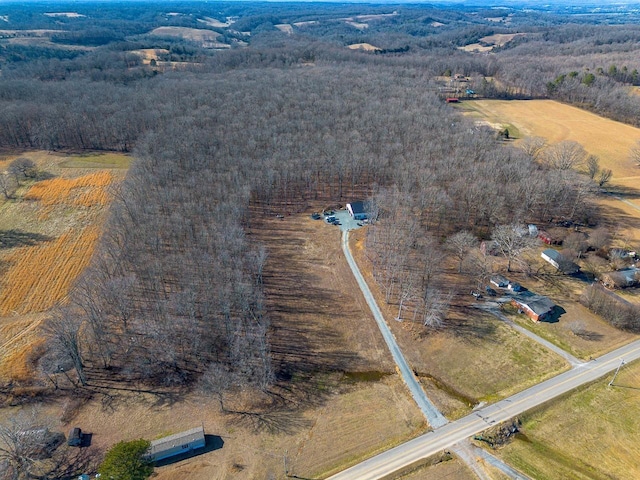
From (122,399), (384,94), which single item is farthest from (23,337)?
(384,94)

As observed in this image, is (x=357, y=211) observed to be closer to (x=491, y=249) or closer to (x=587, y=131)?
(x=491, y=249)

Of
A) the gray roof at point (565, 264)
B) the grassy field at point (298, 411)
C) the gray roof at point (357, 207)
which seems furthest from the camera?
the gray roof at point (357, 207)

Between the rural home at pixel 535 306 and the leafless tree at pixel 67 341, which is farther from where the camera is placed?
the rural home at pixel 535 306

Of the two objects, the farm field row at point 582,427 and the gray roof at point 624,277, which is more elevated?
the gray roof at point 624,277

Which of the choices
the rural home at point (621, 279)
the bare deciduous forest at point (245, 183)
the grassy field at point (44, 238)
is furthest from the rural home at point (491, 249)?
the grassy field at point (44, 238)

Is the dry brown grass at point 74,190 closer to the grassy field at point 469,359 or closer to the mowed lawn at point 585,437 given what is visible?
the grassy field at point 469,359

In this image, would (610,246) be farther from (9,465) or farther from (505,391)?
(9,465)
